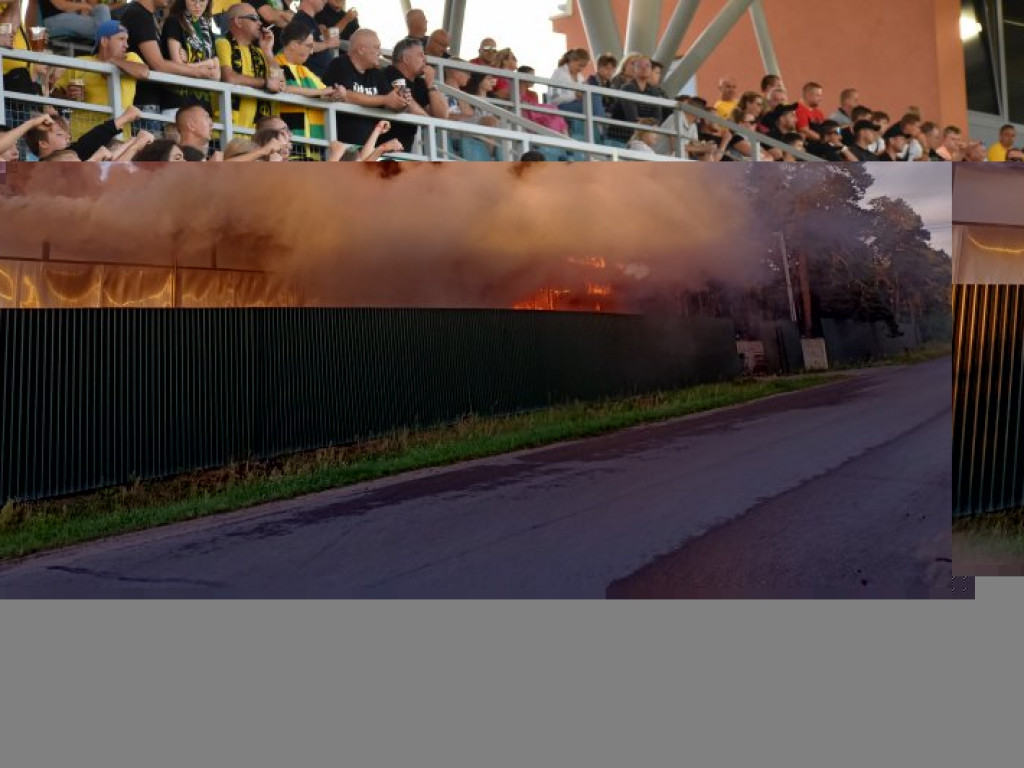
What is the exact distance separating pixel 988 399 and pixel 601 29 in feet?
24.7

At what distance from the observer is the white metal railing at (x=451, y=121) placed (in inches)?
245

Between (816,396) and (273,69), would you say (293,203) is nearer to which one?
(273,69)

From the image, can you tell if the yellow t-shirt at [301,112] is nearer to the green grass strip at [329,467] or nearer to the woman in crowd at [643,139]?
the green grass strip at [329,467]

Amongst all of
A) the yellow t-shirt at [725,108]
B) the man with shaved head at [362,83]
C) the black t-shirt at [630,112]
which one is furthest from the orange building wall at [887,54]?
the man with shaved head at [362,83]

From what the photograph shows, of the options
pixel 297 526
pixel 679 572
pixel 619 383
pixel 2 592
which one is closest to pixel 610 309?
pixel 619 383

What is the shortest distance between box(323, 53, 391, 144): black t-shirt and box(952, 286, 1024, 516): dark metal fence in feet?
12.2

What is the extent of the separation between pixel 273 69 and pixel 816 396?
149 inches

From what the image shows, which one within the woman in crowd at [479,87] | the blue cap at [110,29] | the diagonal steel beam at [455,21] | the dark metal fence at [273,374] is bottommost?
the dark metal fence at [273,374]

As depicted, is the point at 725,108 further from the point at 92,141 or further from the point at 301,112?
the point at 92,141

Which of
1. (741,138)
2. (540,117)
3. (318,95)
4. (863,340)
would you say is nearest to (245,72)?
(318,95)

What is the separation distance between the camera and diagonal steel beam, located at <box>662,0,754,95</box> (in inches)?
499

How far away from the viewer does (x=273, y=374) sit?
630cm

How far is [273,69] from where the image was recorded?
6.85m

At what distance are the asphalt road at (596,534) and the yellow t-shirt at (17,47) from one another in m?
2.60
